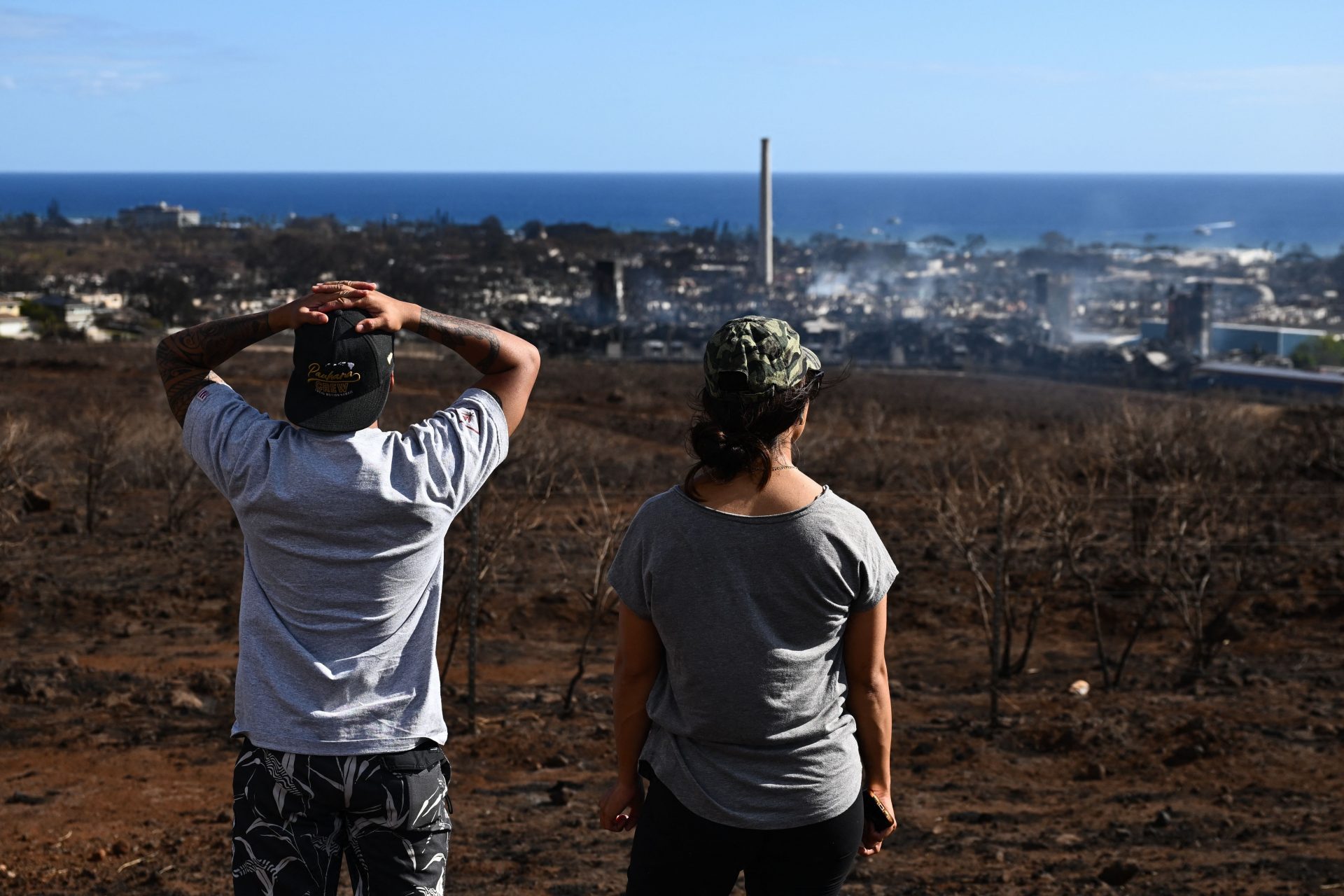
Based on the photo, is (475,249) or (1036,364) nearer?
(1036,364)

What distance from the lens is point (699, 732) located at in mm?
2420

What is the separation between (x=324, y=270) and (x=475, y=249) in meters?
11.1

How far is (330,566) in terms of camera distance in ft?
7.88

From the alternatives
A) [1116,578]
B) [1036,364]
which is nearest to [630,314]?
[1036,364]

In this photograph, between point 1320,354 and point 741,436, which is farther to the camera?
A: point 1320,354

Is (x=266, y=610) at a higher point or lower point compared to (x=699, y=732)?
higher

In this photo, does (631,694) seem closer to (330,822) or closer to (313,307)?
(330,822)

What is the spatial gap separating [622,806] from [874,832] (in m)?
0.49

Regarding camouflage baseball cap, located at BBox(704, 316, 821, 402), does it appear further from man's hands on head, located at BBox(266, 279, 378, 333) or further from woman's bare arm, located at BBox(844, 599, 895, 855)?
man's hands on head, located at BBox(266, 279, 378, 333)

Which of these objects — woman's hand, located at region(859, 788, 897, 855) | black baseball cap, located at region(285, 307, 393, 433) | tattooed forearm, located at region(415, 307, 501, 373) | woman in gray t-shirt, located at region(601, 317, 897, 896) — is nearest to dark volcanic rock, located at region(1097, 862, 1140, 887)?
woman's hand, located at region(859, 788, 897, 855)

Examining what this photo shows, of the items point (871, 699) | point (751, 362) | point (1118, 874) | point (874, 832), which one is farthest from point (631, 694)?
point (1118, 874)

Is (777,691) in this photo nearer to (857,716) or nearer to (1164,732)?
(857,716)

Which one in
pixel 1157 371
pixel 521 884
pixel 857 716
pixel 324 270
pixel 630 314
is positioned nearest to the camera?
pixel 857 716

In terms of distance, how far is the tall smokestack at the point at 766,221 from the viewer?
3187 inches
